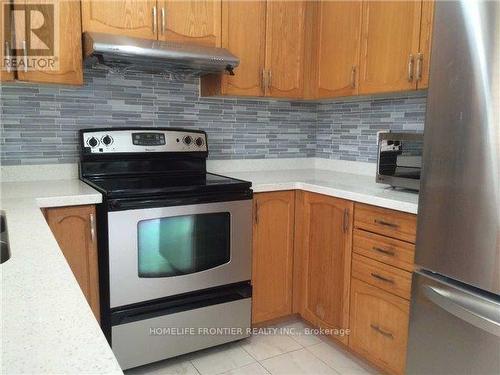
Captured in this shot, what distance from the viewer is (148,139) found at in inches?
85.7

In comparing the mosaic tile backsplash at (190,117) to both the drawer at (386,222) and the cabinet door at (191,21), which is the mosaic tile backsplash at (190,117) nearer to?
the cabinet door at (191,21)

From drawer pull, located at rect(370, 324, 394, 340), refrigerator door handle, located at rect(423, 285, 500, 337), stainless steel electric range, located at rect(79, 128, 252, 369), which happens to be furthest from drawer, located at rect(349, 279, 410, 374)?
stainless steel electric range, located at rect(79, 128, 252, 369)

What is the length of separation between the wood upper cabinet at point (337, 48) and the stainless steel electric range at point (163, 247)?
0.82m

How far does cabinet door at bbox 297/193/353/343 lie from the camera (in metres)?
2.01

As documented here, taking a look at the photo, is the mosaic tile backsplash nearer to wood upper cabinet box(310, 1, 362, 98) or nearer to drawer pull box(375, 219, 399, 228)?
wood upper cabinet box(310, 1, 362, 98)

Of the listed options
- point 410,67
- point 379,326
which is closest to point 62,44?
point 410,67

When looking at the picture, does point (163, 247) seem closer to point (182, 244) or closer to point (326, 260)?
point (182, 244)

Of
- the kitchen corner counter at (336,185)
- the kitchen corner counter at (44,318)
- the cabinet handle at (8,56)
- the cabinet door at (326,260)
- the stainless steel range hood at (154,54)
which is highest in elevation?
the stainless steel range hood at (154,54)

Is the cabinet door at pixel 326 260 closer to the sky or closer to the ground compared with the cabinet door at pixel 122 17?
closer to the ground

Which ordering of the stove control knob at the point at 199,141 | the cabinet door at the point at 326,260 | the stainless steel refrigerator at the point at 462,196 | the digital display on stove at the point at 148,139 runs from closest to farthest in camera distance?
the stainless steel refrigerator at the point at 462,196 < the cabinet door at the point at 326,260 < the digital display on stove at the point at 148,139 < the stove control knob at the point at 199,141

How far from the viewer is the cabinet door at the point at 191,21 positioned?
6.72ft

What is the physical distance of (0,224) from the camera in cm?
132

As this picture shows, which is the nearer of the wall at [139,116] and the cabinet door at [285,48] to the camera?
the wall at [139,116]

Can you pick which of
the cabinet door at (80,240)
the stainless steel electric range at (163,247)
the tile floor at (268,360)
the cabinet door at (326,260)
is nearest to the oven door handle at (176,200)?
the stainless steel electric range at (163,247)
